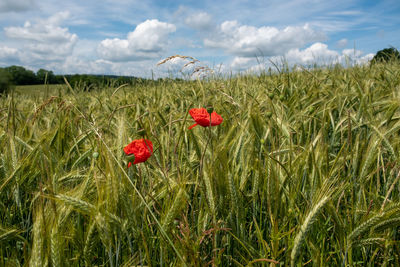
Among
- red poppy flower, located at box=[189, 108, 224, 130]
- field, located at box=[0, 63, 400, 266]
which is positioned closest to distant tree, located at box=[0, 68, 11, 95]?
field, located at box=[0, 63, 400, 266]

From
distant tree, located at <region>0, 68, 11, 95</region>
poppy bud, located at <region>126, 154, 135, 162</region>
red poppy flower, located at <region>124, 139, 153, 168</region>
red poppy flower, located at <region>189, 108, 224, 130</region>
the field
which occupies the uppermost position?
distant tree, located at <region>0, 68, 11, 95</region>

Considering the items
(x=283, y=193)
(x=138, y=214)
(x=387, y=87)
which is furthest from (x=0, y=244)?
(x=387, y=87)

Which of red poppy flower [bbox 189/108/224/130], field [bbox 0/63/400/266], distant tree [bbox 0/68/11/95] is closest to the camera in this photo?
field [bbox 0/63/400/266]

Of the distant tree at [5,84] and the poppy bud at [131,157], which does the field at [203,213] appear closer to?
the poppy bud at [131,157]

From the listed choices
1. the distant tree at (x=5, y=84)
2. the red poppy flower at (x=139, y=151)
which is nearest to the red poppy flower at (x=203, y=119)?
the red poppy flower at (x=139, y=151)

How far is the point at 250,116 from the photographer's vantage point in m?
1.18

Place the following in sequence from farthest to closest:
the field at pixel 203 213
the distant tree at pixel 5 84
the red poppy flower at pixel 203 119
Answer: the distant tree at pixel 5 84 < the red poppy flower at pixel 203 119 < the field at pixel 203 213

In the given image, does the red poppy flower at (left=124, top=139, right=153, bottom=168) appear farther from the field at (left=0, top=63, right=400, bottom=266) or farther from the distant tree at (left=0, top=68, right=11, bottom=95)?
the distant tree at (left=0, top=68, right=11, bottom=95)

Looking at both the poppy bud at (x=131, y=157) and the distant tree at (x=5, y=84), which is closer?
the poppy bud at (x=131, y=157)

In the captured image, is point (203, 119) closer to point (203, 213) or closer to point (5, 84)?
point (203, 213)

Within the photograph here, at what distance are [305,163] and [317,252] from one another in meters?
0.28

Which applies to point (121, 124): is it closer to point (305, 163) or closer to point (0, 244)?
point (0, 244)

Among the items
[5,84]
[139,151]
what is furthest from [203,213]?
[5,84]

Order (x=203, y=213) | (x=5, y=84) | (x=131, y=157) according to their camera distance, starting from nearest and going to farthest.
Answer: (x=131, y=157) → (x=203, y=213) → (x=5, y=84)
